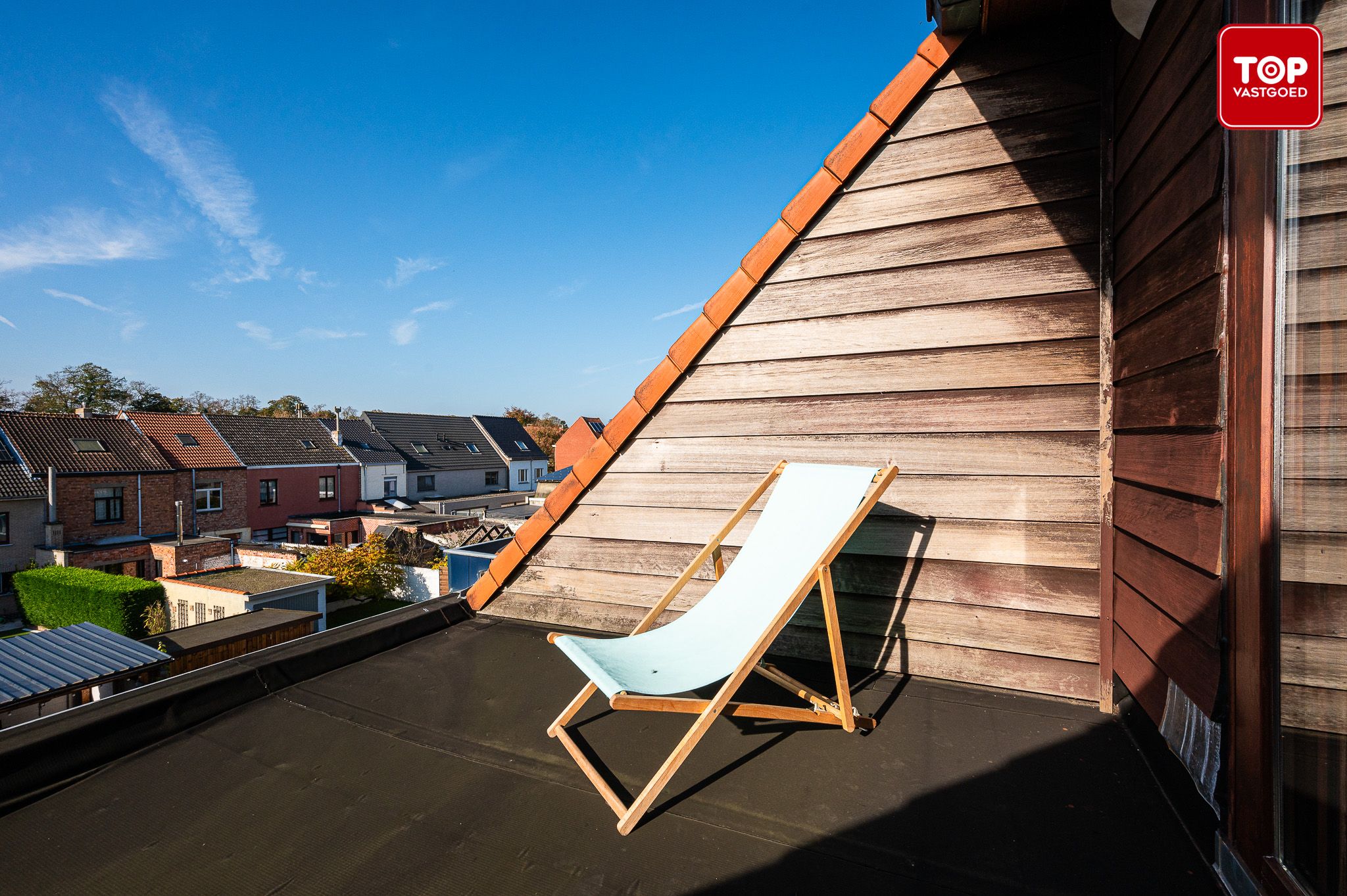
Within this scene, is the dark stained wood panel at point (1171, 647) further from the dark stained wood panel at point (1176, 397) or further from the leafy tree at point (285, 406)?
the leafy tree at point (285, 406)

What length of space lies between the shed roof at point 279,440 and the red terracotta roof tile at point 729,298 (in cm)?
2203

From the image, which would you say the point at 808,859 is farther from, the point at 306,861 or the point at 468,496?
the point at 468,496

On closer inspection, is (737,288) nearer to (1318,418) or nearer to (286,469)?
(1318,418)

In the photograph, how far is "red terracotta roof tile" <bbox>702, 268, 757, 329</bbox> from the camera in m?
2.42

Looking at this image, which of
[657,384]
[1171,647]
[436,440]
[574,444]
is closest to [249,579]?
[657,384]

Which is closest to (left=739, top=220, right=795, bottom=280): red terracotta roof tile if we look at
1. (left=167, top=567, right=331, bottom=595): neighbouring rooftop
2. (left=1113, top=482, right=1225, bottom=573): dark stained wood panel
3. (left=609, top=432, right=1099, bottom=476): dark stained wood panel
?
(left=609, top=432, right=1099, bottom=476): dark stained wood panel

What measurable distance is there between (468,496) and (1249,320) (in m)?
27.3

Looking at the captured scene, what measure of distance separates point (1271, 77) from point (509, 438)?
31.2 meters

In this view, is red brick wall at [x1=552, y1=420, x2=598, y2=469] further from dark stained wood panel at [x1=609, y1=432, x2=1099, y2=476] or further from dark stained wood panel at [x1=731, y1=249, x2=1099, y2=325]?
dark stained wood panel at [x1=731, y1=249, x2=1099, y2=325]

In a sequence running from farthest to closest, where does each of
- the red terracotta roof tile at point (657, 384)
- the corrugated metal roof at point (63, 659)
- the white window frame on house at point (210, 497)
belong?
the white window frame on house at point (210, 497) → the corrugated metal roof at point (63, 659) → the red terracotta roof tile at point (657, 384)

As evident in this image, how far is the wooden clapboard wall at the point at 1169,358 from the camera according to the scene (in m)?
1.15

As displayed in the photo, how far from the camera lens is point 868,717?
70.2 inches

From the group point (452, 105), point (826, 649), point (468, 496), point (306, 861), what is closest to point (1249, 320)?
point (826, 649)

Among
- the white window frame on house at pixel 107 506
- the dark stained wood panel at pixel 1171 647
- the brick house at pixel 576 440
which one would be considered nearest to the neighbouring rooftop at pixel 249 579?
the white window frame on house at pixel 107 506
